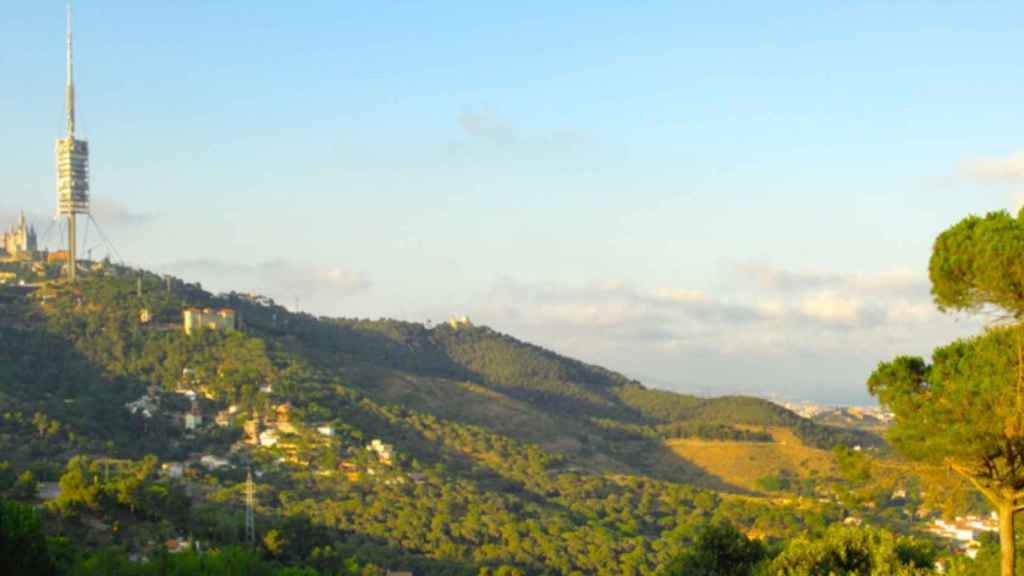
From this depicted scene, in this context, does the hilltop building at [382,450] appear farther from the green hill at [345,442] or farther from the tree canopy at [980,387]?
the tree canopy at [980,387]

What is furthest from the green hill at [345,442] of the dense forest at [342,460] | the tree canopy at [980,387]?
the tree canopy at [980,387]

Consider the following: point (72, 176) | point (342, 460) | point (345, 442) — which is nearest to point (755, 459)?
point (345, 442)

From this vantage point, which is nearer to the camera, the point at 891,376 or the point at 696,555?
the point at 891,376

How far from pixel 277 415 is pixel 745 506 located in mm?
33039

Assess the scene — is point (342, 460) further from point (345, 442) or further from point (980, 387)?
point (980, 387)

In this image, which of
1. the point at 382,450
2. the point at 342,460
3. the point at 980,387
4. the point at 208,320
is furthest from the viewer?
the point at 208,320

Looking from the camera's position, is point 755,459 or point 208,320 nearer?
point 755,459

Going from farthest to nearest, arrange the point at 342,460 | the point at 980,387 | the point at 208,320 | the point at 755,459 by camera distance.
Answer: the point at 208,320, the point at 755,459, the point at 342,460, the point at 980,387

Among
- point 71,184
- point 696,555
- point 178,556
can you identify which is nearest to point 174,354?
point 71,184

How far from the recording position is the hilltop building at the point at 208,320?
82875 mm

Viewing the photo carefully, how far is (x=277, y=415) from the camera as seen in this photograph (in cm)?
6794

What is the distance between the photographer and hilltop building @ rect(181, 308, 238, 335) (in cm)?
8288

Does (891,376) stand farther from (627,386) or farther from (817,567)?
(627,386)

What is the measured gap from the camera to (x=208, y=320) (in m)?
84.3
